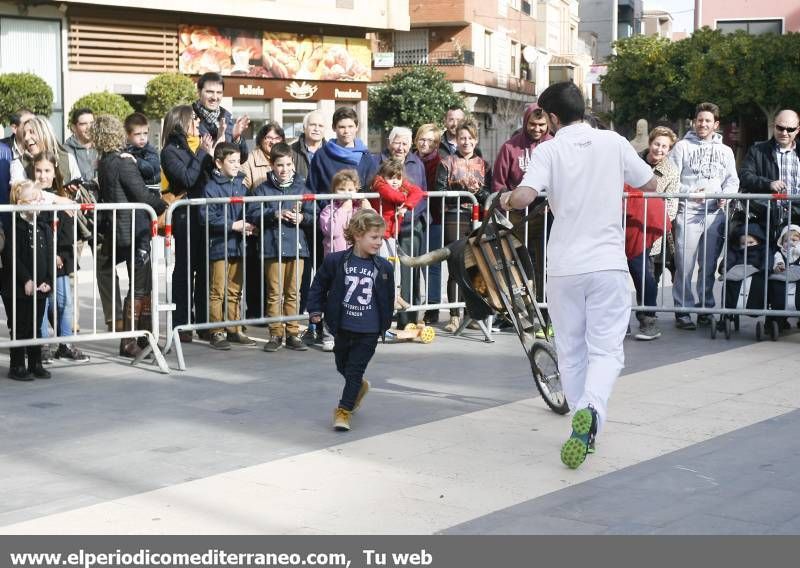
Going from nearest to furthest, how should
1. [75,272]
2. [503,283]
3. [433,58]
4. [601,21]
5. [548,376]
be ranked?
[548,376]
[503,283]
[75,272]
[433,58]
[601,21]

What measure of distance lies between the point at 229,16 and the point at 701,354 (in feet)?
110

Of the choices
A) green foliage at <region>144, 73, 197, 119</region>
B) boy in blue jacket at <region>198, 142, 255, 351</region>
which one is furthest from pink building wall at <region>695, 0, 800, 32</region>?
boy in blue jacket at <region>198, 142, 255, 351</region>

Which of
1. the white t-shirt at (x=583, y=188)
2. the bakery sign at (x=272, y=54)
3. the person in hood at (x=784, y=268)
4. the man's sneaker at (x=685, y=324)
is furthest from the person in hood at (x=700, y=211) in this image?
the bakery sign at (x=272, y=54)

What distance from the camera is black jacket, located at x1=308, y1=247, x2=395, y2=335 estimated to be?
7750 millimetres

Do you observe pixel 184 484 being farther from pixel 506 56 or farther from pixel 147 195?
pixel 506 56

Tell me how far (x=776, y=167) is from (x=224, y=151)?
494 centimetres

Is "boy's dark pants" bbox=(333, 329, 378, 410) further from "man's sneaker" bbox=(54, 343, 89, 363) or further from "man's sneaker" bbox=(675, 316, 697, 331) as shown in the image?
"man's sneaker" bbox=(675, 316, 697, 331)

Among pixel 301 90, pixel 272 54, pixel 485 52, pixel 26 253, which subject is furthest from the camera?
pixel 485 52

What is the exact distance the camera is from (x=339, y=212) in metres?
10.9

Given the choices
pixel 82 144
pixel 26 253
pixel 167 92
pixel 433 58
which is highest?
pixel 433 58

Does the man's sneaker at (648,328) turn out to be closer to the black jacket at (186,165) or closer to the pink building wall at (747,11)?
the black jacket at (186,165)

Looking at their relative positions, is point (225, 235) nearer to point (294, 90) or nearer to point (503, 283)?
point (503, 283)

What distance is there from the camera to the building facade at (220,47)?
36.7 metres

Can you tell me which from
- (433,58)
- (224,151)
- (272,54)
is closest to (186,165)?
(224,151)
